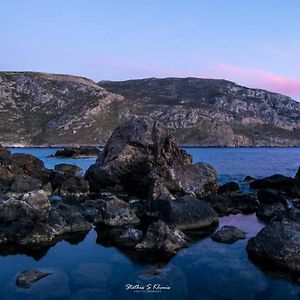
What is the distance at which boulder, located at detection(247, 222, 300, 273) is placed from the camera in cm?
2002

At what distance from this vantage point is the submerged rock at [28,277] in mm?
17406

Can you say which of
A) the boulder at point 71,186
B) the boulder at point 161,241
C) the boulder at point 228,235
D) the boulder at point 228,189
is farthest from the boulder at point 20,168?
the boulder at point 228,235

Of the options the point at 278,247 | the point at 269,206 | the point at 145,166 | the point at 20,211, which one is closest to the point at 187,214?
the point at 278,247

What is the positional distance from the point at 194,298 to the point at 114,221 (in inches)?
523

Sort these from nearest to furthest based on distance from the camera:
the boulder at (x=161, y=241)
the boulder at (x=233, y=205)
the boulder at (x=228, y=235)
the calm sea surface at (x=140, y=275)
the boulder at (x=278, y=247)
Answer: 1. the calm sea surface at (x=140, y=275)
2. the boulder at (x=278, y=247)
3. the boulder at (x=161, y=241)
4. the boulder at (x=228, y=235)
5. the boulder at (x=233, y=205)

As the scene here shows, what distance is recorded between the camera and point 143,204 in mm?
35250

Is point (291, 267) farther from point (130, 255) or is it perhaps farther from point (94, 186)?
point (94, 186)

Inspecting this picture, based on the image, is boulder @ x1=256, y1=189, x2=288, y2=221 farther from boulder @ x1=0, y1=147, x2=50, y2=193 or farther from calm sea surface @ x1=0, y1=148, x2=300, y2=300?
boulder @ x1=0, y1=147, x2=50, y2=193

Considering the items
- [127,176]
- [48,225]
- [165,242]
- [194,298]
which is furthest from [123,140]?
[194,298]

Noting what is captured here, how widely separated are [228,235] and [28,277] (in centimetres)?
1224

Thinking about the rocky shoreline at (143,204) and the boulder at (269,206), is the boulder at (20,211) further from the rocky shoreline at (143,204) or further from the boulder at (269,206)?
the boulder at (269,206)

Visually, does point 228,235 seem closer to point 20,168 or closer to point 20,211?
point 20,211

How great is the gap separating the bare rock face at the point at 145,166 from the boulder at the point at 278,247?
58.0 feet

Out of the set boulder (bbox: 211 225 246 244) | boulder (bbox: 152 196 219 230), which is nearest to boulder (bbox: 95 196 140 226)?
boulder (bbox: 152 196 219 230)
